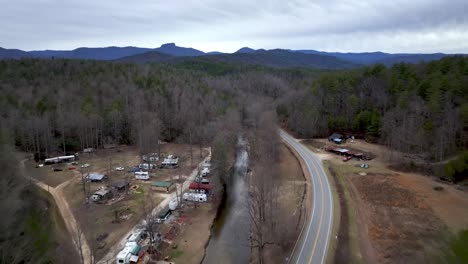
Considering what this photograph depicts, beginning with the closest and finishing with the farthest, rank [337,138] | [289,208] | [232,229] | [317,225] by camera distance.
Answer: [317,225] < [232,229] < [289,208] < [337,138]

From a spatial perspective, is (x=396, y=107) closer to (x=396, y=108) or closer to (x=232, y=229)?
(x=396, y=108)

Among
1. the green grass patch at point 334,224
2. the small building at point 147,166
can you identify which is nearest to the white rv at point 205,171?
the small building at point 147,166

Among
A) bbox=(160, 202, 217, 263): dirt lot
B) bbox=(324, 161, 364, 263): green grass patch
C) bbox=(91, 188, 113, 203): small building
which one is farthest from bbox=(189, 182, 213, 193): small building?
bbox=(324, 161, 364, 263): green grass patch

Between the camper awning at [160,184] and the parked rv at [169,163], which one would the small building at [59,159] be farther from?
the camper awning at [160,184]

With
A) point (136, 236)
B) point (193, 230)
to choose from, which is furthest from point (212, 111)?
point (136, 236)

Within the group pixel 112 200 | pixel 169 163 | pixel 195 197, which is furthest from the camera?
pixel 169 163

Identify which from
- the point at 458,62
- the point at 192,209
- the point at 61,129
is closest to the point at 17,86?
the point at 61,129

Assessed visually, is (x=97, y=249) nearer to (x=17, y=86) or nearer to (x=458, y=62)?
(x=17, y=86)
